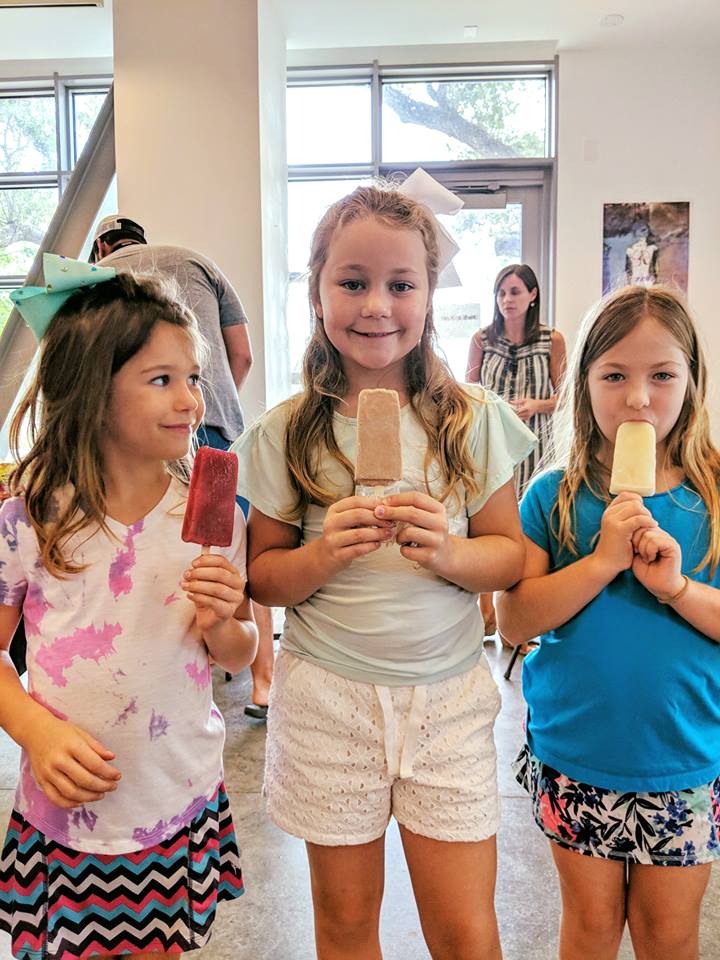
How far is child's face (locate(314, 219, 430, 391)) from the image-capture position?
43.1 inches

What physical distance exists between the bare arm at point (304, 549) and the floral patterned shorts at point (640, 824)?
1.75 feet

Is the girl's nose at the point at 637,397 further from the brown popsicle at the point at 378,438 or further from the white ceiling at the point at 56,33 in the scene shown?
the white ceiling at the point at 56,33

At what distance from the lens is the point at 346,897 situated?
3.67 feet

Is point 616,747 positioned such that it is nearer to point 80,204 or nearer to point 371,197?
point 371,197


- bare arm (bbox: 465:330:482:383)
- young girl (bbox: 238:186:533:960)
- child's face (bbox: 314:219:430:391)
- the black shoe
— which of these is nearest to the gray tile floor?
the black shoe

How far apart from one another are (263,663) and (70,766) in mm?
1895

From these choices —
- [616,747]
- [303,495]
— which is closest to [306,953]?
[616,747]

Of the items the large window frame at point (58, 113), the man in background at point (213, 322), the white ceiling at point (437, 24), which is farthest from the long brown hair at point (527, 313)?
the large window frame at point (58, 113)

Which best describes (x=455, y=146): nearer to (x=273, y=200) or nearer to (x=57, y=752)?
(x=273, y=200)

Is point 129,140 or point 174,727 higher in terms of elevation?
point 129,140

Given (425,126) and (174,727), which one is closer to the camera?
(174,727)

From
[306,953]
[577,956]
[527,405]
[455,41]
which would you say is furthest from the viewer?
[455,41]

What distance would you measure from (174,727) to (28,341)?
146 centimetres

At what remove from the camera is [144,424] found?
110cm
